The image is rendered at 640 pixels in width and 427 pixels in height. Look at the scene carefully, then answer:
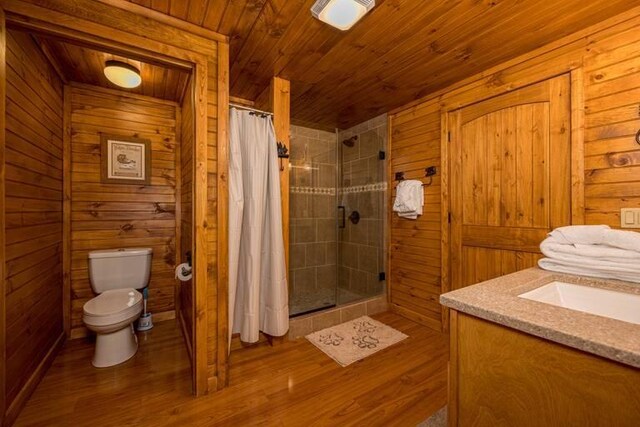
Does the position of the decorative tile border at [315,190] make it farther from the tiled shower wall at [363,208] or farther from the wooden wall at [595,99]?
the wooden wall at [595,99]

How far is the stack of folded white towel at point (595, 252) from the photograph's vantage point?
1.05 m

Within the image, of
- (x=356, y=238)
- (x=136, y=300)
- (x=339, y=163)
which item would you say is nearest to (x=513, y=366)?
(x=136, y=300)

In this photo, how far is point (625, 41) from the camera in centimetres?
150

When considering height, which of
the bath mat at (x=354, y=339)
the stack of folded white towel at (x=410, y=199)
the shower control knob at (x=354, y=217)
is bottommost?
the bath mat at (x=354, y=339)

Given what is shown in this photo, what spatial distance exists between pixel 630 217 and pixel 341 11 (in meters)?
1.93

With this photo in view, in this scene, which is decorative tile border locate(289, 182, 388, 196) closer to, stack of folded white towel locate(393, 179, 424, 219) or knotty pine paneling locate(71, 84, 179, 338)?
stack of folded white towel locate(393, 179, 424, 219)

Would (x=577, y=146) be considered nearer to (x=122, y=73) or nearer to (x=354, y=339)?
(x=354, y=339)

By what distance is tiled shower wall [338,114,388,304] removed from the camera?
3.01 m

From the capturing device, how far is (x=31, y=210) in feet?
5.42

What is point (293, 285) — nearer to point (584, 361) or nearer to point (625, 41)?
point (584, 361)

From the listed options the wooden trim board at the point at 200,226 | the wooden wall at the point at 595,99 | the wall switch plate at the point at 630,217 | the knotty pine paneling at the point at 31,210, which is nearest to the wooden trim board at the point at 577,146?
the wooden wall at the point at 595,99

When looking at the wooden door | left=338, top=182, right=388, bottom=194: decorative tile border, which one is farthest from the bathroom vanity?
left=338, top=182, right=388, bottom=194: decorative tile border

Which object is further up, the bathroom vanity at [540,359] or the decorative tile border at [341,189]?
the decorative tile border at [341,189]

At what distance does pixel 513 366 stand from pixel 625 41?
1958mm
